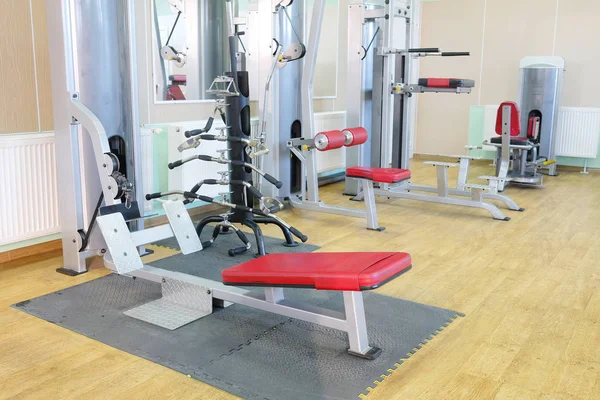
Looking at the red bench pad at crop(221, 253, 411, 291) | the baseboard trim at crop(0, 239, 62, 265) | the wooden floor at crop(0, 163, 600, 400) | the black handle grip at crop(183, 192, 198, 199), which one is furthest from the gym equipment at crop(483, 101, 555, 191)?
the baseboard trim at crop(0, 239, 62, 265)

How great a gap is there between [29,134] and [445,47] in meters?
6.02

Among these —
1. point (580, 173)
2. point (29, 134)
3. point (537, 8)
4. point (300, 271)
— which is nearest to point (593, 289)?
point (300, 271)

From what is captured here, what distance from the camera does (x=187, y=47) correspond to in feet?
14.8

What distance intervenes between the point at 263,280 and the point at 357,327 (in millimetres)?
411

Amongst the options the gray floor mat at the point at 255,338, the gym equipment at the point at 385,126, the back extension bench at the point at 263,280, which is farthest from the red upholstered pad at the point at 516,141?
the back extension bench at the point at 263,280

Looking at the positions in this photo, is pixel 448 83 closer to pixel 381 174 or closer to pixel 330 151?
pixel 381 174

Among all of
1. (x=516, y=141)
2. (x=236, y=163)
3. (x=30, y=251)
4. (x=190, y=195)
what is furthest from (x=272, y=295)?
(x=516, y=141)

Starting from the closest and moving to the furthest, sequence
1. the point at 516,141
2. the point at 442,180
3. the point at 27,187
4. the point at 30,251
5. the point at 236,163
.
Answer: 1. the point at 27,187
2. the point at 30,251
3. the point at 236,163
4. the point at 442,180
5. the point at 516,141

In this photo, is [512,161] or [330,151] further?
[512,161]

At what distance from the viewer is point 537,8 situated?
7.12 meters

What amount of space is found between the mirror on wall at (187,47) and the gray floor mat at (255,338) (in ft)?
6.16

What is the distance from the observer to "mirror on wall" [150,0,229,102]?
4336 mm

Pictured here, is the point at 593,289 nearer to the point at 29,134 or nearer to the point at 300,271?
the point at 300,271

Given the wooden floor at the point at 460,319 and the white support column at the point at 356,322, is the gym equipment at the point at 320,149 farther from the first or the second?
the white support column at the point at 356,322
